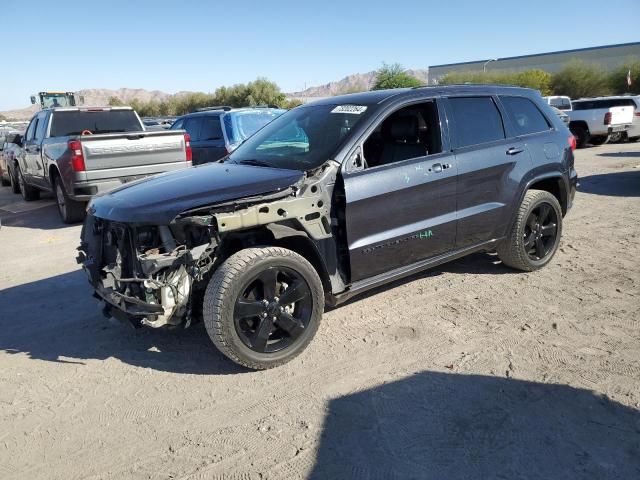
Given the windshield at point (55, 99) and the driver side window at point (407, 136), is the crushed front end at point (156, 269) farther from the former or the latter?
the windshield at point (55, 99)

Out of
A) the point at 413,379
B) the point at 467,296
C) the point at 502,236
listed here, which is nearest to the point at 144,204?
the point at 413,379

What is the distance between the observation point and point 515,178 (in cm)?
460

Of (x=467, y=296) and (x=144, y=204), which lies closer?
(x=144, y=204)

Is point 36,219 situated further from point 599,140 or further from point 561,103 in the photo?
point 561,103

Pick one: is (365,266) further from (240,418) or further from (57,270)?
(57,270)

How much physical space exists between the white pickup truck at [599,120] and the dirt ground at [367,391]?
46.3 feet

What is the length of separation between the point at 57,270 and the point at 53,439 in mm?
3514

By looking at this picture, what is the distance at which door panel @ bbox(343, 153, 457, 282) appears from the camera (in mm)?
3656

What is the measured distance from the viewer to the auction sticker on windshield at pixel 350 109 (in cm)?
399

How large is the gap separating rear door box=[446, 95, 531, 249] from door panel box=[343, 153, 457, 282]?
156 millimetres

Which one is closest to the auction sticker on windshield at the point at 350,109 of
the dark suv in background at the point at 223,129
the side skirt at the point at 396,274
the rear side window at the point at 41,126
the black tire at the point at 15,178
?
the side skirt at the point at 396,274

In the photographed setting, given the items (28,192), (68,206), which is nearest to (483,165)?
(68,206)

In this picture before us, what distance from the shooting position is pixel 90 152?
757 cm

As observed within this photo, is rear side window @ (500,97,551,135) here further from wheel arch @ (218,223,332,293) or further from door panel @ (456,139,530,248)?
wheel arch @ (218,223,332,293)
